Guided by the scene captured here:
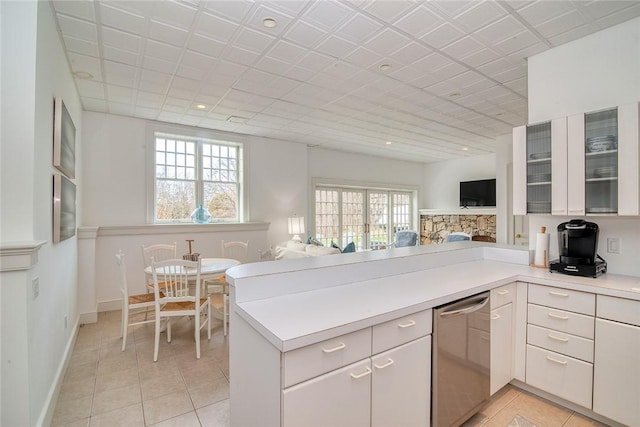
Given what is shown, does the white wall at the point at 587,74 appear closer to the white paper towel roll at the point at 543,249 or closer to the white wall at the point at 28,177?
the white paper towel roll at the point at 543,249

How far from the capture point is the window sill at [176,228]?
4156 mm

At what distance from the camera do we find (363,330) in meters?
1.34

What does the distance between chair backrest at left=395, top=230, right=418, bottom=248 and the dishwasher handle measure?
4789mm

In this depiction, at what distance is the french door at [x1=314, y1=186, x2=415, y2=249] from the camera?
6.75 meters

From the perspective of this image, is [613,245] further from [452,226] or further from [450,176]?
[450,176]

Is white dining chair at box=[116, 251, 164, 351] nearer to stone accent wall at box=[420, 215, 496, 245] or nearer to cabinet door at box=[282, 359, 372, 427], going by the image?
cabinet door at box=[282, 359, 372, 427]

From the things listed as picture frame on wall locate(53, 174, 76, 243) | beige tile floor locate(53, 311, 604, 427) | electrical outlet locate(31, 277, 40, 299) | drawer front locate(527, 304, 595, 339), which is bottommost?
beige tile floor locate(53, 311, 604, 427)

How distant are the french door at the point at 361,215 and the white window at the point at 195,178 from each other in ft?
6.38

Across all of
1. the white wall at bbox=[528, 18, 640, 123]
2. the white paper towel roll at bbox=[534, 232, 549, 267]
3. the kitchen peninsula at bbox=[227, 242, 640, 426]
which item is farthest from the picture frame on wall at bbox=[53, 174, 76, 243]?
the white wall at bbox=[528, 18, 640, 123]

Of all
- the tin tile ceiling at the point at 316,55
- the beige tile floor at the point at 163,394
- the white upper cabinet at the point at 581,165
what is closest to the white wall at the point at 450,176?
the tin tile ceiling at the point at 316,55

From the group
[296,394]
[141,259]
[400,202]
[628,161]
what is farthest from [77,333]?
[400,202]

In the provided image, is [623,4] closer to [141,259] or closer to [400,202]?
[141,259]

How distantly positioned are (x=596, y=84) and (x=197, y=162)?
4954 millimetres

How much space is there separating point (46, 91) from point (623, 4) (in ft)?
12.6
